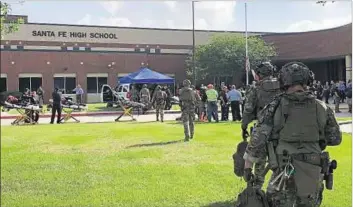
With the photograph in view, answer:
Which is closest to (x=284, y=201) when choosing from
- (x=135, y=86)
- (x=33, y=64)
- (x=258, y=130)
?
(x=258, y=130)

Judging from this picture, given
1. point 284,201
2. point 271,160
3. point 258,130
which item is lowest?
point 284,201

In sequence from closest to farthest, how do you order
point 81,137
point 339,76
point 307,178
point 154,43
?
point 307,178
point 81,137
point 339,76
point 154,43

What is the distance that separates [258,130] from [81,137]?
10.2 meters

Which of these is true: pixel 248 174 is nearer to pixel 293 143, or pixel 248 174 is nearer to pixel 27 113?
pixel 293 143

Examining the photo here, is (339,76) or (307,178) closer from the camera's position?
(307,178)

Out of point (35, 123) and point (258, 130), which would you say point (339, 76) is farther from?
point (258, 130)

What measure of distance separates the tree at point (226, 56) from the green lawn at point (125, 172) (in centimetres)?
3657

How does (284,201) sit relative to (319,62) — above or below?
below

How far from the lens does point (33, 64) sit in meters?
44.6

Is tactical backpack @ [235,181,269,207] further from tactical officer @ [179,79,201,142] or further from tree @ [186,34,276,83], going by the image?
tree @ [186,34,276,83]

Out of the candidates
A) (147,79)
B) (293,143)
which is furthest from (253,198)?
(147,79)

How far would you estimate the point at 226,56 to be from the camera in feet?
162

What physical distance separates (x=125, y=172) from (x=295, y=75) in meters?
4.90

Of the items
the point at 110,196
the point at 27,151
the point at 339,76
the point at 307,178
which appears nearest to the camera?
the point at 307,178
